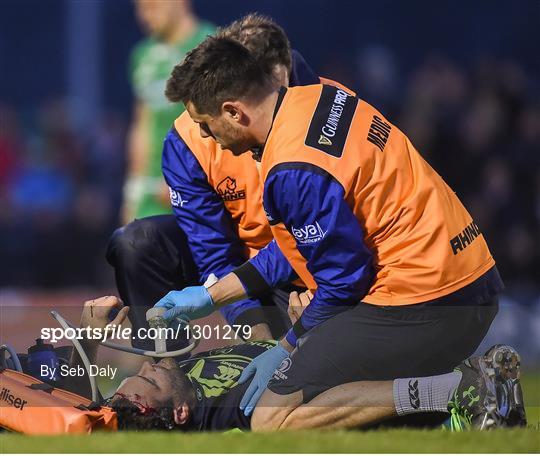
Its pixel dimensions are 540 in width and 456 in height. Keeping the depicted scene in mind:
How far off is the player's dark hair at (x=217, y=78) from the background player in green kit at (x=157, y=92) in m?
3.58

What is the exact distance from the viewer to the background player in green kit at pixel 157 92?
9172 mm

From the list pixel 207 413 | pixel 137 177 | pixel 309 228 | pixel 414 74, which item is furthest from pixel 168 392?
pixel 414 74

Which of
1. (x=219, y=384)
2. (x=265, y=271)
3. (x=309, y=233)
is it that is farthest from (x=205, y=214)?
(x=309, y=233)

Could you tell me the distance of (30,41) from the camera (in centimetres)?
1441

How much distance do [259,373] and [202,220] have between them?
1.19m

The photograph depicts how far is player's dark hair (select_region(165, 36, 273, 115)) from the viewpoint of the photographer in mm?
5461

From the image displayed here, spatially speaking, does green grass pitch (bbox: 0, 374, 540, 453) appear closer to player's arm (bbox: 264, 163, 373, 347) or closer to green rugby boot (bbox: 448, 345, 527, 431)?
green rugby boot (bbox: 448, 345, 527, 431)

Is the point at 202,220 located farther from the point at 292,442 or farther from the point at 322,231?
the point at 292,442

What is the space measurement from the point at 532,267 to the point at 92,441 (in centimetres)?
678

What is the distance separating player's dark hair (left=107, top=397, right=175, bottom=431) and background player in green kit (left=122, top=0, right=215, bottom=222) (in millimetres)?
3572

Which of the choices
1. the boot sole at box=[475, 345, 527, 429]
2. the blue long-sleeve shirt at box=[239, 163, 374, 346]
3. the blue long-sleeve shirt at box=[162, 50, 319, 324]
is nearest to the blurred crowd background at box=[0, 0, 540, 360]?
the blue long-sleeve shirt at box=[162, 50, 319, 324]

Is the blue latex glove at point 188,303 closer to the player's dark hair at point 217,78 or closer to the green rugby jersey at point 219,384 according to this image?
the green rugby jersey at point 219,384

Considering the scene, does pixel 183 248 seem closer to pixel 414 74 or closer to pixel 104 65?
pixel 414 74

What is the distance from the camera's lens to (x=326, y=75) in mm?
12422
